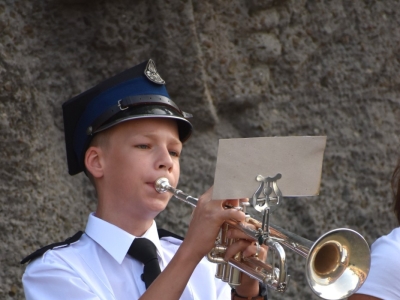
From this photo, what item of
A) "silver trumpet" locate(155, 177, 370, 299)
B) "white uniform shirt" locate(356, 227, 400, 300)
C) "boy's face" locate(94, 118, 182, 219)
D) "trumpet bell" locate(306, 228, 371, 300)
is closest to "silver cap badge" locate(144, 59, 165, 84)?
"boy's face" locate(94, 118, 182, 219)

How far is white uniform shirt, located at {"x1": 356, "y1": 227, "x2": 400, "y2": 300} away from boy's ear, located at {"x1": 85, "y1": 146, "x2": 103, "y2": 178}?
0.96 m

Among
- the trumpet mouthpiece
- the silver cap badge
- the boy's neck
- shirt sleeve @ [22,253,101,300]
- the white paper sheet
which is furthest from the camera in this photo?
the silver cap badge

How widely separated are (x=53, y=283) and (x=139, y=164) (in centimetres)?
45

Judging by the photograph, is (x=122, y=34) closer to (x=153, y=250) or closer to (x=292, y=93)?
(x=292, y=93)

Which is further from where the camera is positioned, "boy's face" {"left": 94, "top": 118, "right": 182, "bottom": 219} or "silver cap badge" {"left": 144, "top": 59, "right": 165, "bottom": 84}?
"silver cap badge" {"left": 144, "top": 59, "right": 165, "bottom": 84}

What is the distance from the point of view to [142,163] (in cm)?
282

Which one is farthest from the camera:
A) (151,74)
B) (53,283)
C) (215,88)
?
(215,88)

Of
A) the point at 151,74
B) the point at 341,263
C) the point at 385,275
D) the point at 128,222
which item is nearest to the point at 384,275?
the point at 385,275

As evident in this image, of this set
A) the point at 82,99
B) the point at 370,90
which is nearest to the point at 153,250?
the point at 82,99

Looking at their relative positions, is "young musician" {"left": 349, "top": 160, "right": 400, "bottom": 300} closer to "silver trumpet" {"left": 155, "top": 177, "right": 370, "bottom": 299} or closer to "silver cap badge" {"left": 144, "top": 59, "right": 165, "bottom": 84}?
"silver trumpet" {"left": 155, "top": 177, "right": 370, "bottom": 299}

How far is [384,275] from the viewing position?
9.88ft

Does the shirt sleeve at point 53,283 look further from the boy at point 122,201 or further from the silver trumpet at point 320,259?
the silver trumpet at point 320,259

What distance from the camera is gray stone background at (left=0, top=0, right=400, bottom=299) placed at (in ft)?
12.6

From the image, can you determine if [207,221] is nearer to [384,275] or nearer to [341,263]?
[341,263]
